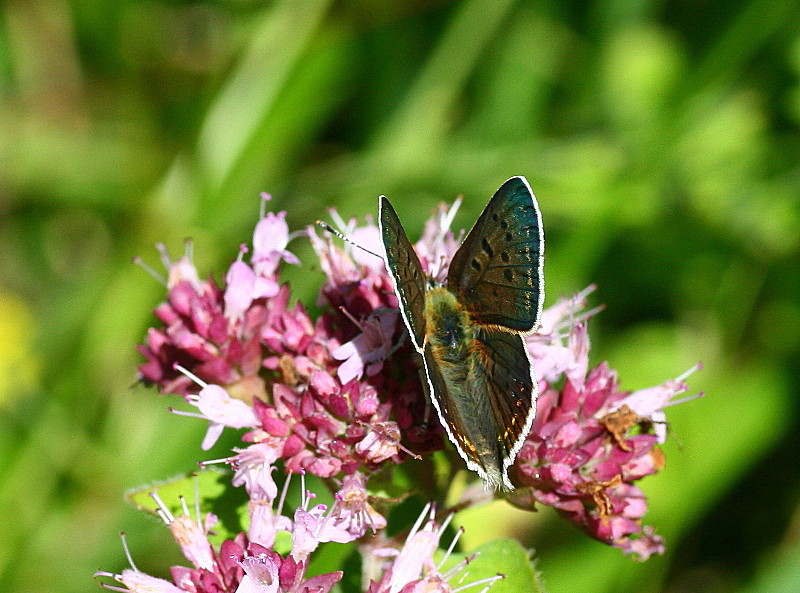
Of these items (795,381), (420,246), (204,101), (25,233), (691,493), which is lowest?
(691,493)

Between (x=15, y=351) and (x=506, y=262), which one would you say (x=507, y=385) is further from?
(x=15, y=351)

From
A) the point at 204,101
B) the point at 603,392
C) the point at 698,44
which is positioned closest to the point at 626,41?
the point at 698,44

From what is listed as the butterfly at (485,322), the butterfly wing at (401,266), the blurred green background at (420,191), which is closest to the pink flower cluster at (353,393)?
the butterfly at (485,322)

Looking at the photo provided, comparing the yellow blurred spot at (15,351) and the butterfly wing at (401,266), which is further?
the yellow blurred spot at (15,351)

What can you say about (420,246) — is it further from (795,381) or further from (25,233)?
(25,233)

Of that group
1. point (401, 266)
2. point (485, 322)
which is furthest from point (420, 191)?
point (401, 266)

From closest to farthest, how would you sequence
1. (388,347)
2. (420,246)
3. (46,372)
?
(388,347) → (420,246) → (46,372)

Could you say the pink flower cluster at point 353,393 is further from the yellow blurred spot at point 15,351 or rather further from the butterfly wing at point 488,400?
the yellow blurred spot at point 15,351

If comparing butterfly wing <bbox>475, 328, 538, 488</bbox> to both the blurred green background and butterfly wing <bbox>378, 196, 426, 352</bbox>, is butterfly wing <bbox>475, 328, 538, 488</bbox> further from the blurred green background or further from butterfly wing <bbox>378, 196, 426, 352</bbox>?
the blurred green background

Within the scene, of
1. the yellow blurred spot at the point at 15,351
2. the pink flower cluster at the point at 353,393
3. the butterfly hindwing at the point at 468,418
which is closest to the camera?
the butterfly hindwing at the point at 468,418
